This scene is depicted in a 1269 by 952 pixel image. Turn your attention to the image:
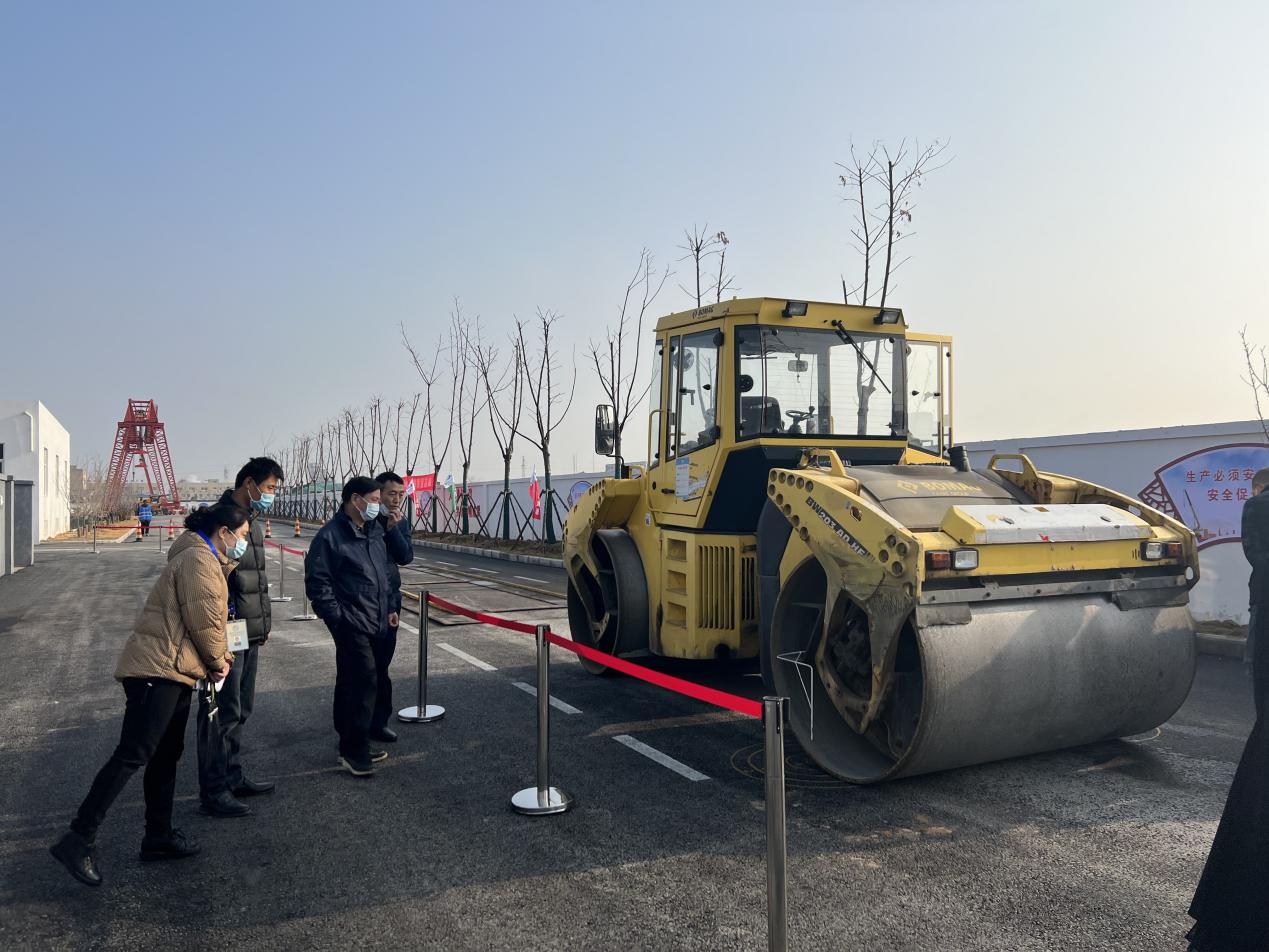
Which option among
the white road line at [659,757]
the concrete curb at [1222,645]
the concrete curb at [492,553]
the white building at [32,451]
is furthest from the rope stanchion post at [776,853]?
the white building at [32,451]

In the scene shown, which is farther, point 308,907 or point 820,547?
point 820,547

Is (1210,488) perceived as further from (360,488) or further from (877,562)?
(360,488)

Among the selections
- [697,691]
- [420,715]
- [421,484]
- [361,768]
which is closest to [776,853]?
[697,691]

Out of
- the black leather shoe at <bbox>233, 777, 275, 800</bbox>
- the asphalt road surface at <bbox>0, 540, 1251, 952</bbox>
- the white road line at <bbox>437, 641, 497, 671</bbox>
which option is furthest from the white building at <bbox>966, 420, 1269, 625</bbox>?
the black leather shoe at <bbox>233, 777, 275, 800</bbox>

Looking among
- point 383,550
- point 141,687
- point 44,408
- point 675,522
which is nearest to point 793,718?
point 675,522

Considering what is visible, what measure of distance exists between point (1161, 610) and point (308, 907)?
4.91 metres

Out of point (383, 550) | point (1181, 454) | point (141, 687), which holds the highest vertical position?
point (1181, 454)

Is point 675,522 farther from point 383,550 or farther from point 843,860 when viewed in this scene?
point 843,860

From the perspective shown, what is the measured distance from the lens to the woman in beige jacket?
418 cm

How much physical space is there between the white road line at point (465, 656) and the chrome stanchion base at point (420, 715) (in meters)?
1.82

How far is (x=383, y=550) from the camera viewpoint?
6180 millimetres

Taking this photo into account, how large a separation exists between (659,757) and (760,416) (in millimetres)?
2583

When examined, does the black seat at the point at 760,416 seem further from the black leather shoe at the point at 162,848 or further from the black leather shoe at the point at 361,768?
the black leather shoe at the point at 162,848

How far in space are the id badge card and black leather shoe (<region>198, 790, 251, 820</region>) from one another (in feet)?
2.60
